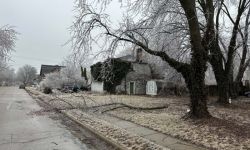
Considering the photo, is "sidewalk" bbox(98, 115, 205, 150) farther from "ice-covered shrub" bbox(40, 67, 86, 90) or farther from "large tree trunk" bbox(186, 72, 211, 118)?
"ice-covered shrub" bbox(40, 67, 86, 90)

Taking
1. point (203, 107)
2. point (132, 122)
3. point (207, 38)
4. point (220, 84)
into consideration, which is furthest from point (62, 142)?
point (220, 84)

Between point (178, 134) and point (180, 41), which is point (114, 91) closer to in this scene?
point (180, 41)

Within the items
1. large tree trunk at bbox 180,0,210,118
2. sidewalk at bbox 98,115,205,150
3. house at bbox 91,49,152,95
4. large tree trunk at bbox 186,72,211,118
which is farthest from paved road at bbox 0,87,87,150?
house at bbox 91,49,152,95

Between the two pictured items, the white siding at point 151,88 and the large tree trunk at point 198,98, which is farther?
the white siding at point 151,88

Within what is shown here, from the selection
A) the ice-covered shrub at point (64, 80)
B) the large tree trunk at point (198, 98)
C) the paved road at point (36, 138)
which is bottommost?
the paved road at point (36, 138)

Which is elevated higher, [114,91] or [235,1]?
[235,1]

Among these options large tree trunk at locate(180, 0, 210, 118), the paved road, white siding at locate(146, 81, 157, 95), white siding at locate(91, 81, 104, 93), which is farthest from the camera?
white siding at locate(91, 81, 104, 93)

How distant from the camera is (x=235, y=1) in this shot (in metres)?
27.1

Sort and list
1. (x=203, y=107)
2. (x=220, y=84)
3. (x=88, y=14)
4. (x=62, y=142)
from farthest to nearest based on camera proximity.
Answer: (x=220, y=84) → (x=88, y=14) → (x=203, y=107) → (x=62, y=142)

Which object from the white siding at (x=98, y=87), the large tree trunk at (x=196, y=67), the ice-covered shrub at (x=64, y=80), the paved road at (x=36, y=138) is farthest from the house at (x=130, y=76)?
the paved road at (x=36, y=138)

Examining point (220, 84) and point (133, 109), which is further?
point (220, 84)

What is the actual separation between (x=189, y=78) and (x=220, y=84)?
419 inches

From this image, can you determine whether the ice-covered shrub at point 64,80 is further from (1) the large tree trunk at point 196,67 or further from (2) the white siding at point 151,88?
(1) the large tree trunk at point 196,67

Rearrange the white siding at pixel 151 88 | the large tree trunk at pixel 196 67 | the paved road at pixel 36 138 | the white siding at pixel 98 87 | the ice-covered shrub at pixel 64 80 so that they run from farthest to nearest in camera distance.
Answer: the ice-covered shrub at pixel 64 80
the white siding at pixel 98 87
the white siding at pixel 151 88
the large tree trunk at pixel 196 67
the paved road at pixel 36 138
